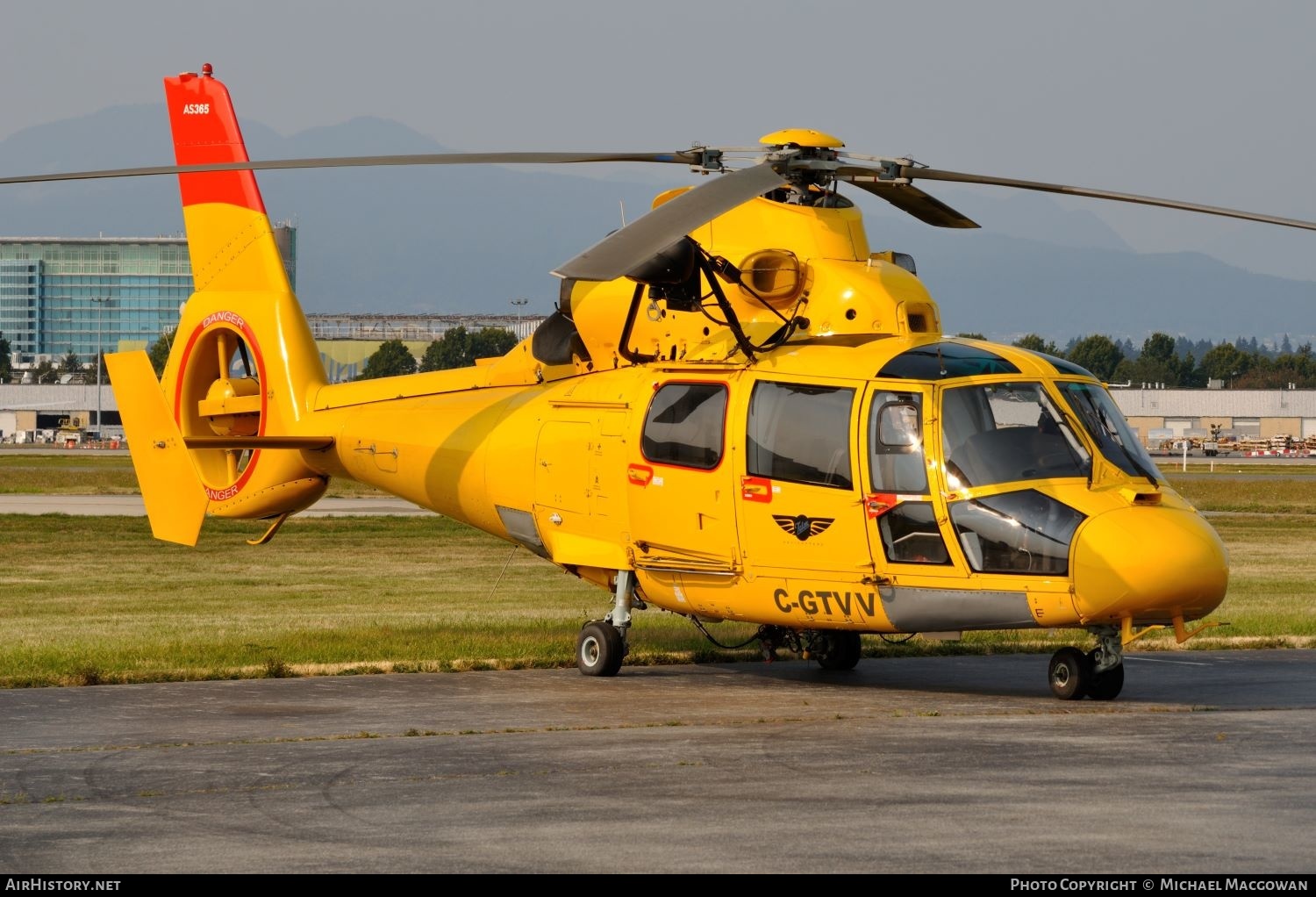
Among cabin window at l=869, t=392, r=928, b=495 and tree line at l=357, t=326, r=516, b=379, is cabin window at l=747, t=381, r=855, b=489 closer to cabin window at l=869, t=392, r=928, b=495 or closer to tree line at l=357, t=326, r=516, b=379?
cabin window at l=869, t=392, r=928, b=495

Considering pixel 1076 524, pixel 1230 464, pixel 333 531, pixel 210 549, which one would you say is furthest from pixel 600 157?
pixel 1230 464

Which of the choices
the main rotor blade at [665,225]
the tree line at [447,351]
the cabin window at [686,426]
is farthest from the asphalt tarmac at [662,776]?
the tree line at [447,351]

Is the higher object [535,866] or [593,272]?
[593,272]

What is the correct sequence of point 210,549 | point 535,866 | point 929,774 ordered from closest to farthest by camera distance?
point 535,866
point 929,774
point 210,549

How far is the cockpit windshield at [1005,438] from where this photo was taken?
40.3 feet

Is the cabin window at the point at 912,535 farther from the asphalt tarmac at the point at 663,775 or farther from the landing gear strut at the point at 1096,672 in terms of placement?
the landing gear strut at the point at 1096,672

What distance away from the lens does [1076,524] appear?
11.9 meters

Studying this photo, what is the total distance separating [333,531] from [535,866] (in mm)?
28533

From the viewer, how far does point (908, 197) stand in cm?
1502

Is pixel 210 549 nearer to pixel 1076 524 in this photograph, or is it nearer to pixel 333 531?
pixel 333 531

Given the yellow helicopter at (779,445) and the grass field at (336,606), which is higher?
the yellow helicopter at (779,445)

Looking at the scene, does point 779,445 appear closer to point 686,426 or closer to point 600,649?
point 686,426

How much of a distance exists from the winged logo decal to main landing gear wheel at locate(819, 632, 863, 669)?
229 cm

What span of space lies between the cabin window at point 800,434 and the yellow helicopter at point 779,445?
21mm
